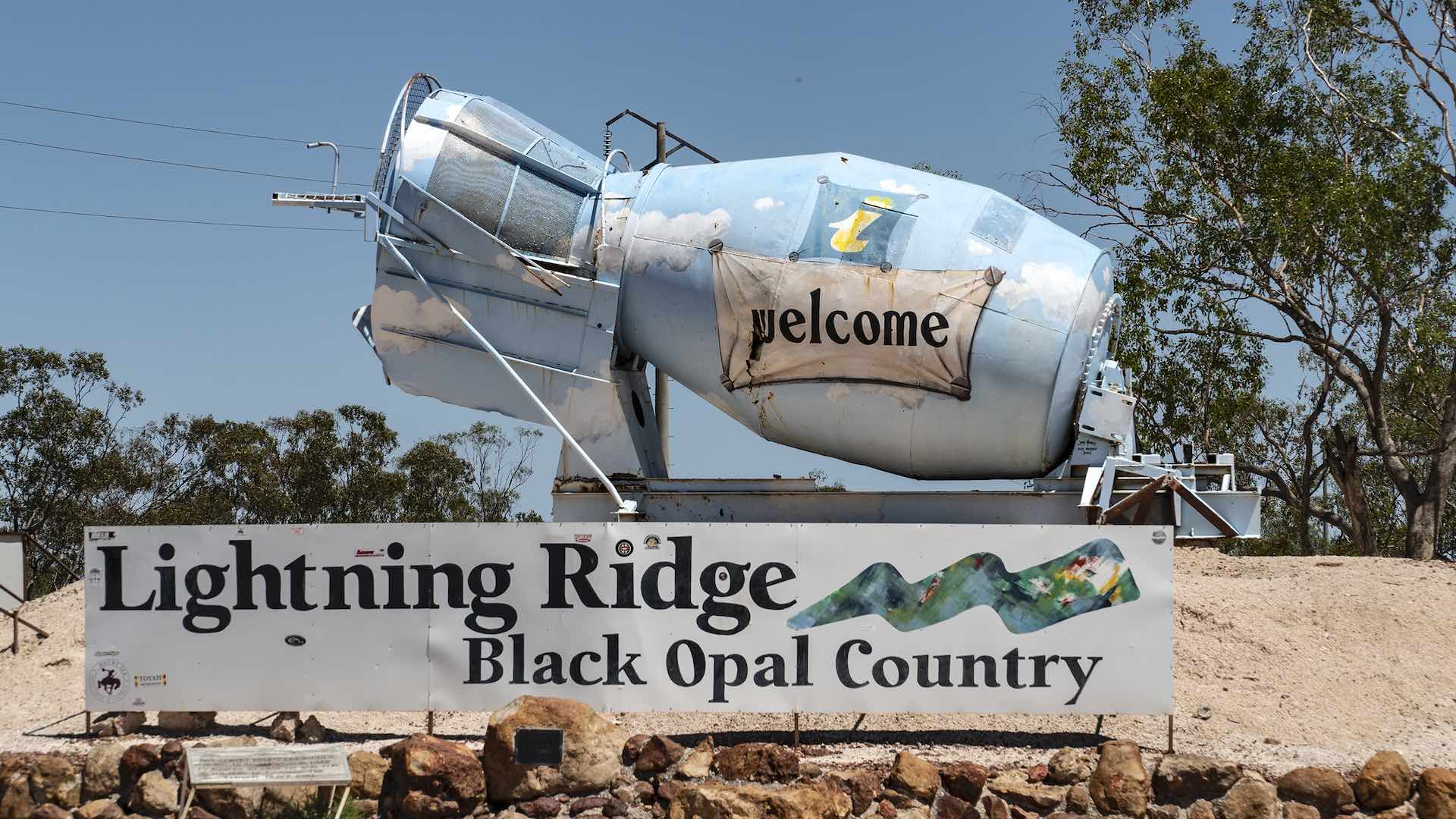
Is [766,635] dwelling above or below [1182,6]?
below

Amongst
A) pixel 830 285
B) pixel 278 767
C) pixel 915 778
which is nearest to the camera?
pixel 278 767

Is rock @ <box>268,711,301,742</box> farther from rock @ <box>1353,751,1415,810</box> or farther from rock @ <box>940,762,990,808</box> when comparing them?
rock @ <box>1353,751,1415,810</box>

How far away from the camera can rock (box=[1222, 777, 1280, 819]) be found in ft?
32.9

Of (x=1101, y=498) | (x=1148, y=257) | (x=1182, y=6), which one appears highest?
(x=1182, y=6)

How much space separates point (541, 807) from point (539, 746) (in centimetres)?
47

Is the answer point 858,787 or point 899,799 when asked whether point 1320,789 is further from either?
point 858,787

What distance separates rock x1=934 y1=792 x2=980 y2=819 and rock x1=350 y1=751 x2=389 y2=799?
4150 mm

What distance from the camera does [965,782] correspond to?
33.0ft

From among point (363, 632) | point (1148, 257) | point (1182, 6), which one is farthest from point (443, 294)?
point (1182, 6)

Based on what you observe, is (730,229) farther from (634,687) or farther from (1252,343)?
(1252,343)

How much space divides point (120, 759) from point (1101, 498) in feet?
28.2

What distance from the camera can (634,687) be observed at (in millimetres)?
10664

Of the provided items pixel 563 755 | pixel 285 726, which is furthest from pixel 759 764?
pixel 285 726

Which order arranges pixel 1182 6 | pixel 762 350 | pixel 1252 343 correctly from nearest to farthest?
pixel 762 350, pixel 1252 343, pixel 1182 6
